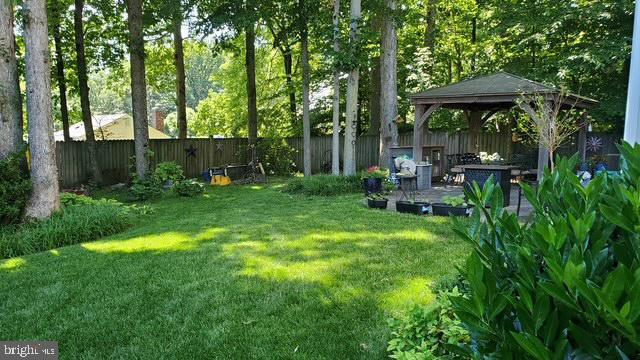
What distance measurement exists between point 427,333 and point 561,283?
1.56 metres

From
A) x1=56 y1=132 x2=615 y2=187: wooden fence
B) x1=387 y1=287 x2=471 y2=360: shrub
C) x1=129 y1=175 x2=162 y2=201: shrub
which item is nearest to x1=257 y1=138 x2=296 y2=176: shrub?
x1=56 y1=132 x2=615 y2=187: wooden fence

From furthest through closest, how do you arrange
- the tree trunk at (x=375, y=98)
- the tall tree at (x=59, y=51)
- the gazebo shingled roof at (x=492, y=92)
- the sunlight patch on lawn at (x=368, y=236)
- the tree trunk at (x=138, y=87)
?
the tree trunk at (x=375, y=98) < the tall tree at (x=59, y=51) < the tree trunk at (x=138, y=87) < the gazebo shingled roof at (x=492, y=92) < the sunlight patch on lawn at (x=368, y=236)

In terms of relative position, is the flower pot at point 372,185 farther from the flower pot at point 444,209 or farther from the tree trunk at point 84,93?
the tree trunk at point 84,93

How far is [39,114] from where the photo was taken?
709 centimetres

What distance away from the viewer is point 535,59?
16.5 m

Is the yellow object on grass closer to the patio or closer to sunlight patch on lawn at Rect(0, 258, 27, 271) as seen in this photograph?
the patio

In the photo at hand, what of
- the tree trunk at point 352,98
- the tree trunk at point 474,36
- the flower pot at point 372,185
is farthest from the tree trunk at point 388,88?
the tree trunk at point 474,36

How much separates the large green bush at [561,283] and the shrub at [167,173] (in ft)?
37.1

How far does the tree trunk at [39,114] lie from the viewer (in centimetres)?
695

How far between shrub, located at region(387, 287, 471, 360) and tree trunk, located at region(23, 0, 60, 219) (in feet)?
21.1

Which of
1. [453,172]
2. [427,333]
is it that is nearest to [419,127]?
[453,172]

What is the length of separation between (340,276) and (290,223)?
2.99m

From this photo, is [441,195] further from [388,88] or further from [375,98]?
[375,98]

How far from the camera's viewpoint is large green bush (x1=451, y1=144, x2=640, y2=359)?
1.02 m
